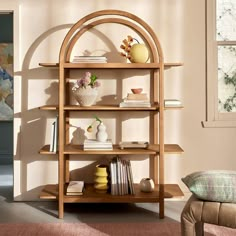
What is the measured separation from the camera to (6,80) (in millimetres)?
6379

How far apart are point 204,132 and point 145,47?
971 millimetres

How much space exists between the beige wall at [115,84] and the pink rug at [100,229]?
2.53ft

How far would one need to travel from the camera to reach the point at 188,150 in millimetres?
Result: 4023

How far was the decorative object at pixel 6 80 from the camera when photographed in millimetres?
6316

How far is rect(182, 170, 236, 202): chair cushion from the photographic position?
2539 mm

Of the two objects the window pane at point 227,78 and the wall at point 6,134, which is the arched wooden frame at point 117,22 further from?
the wall at point 6,134

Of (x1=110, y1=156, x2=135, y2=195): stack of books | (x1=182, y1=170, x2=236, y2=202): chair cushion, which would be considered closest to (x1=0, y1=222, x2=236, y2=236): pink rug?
(x1=110, y1=156, x2=135, y2=195): stack of books

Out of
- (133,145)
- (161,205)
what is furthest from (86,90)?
(161,205)

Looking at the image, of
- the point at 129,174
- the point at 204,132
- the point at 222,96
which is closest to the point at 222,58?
the point at 222,96

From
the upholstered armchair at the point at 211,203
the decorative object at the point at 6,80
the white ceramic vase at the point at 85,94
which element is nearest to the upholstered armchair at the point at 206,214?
the upholstered armchair at the point at 211,203

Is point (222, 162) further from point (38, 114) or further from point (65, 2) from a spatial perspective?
point (65, 2)

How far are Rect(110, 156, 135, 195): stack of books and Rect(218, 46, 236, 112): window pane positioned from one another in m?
1.10

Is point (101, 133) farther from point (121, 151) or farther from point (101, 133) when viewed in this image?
point (121, 151)

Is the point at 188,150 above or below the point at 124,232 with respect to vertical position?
above
